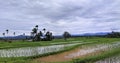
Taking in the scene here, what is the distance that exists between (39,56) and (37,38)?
214 ft

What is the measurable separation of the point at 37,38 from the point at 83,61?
7141 cm

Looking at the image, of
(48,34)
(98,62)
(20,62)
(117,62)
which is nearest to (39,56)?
(20,62)

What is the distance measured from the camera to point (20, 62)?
58.7 feet

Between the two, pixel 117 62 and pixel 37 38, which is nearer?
pixel 117 62

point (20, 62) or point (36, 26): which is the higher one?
point (36, 26)

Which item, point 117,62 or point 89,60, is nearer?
point 117,62

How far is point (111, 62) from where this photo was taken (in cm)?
1783

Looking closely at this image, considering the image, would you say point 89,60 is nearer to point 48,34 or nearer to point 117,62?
point 117,62

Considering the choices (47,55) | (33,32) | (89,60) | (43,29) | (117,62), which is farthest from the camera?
(43,29)

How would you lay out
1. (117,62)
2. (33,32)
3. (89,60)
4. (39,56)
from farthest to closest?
(33,32) < (39,56) < (89,60) < (117,62)

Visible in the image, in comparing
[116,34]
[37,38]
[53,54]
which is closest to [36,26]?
[37,38]

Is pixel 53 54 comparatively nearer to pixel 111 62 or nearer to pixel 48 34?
pixel 111 62

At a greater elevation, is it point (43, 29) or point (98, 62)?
point (43, 29)

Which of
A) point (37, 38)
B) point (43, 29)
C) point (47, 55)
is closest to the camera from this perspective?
point (47, 55)
